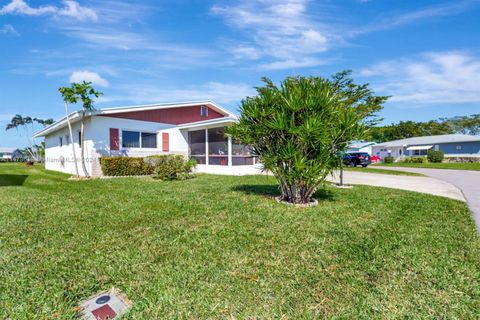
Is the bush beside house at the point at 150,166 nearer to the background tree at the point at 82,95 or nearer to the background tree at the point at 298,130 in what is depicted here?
the background tree at the point at 82,95

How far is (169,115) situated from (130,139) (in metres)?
3.17

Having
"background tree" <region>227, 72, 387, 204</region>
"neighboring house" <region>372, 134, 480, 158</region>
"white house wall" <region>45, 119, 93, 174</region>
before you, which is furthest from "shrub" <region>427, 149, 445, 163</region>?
"white house wall" <region>45, 119, 93, 174</region>

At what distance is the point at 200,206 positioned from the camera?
5.91 metres

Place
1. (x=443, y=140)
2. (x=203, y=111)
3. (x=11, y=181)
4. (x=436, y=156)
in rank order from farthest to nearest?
(x=443, y=140) → (x=436, y=156) → (x=203, y=111) → (x=11, y=181)

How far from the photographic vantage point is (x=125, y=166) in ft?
43.8

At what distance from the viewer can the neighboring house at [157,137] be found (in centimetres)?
1309

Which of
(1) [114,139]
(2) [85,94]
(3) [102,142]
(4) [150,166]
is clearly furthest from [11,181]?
(4) [150,166]

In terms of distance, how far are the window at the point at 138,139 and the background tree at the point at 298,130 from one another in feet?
33.9

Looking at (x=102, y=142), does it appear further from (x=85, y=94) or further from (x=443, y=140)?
(x=443, y=140)

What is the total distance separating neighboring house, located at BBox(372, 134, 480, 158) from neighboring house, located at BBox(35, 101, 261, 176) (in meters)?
34.6

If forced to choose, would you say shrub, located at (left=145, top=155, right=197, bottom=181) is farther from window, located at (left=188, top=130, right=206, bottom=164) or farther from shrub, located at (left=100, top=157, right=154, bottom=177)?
window, located at (left=188, top=130, right=206, bottom=164)

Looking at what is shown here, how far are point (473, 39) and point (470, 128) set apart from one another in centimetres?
5672

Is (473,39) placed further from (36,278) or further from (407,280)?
(36,278)

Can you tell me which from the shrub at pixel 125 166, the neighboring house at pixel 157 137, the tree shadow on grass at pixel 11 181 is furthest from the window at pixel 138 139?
the tree shadow on grass at pixel 11 181
